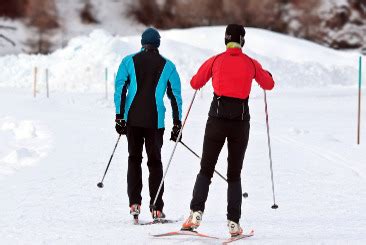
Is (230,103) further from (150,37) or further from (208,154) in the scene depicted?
(150,37)

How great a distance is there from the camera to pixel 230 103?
5859 millimetres

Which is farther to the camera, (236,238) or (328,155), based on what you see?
(328,155)

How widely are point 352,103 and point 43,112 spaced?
15.6 meters

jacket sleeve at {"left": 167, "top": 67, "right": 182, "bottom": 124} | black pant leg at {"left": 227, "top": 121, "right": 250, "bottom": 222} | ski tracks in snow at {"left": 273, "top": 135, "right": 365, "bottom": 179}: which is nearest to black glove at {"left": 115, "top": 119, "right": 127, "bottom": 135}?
jacket sleeve at {"left": 167, "top": 67, "right": 182, "bottom": 124}

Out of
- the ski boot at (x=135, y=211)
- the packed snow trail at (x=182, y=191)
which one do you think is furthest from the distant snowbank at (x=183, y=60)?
the ski boot at (x=135, y=211)

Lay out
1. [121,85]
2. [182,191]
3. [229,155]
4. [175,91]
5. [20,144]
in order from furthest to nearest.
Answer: [20,144]
[182,191]
[175,91]
[121,85]
[229,155]

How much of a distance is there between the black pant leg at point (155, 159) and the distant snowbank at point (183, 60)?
33892 mm

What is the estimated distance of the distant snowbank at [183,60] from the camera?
43.4 m

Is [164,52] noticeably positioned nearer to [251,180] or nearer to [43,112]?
[43,112]

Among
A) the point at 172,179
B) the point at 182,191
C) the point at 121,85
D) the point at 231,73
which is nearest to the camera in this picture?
the point at 231,73

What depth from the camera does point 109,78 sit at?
4247 centimetres

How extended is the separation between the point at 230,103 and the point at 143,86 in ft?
3.60

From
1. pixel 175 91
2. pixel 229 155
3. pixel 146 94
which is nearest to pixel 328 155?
pixel 175 91

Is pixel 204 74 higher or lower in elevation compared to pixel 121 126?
higher
